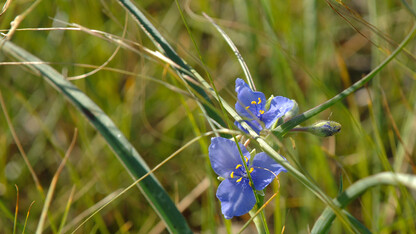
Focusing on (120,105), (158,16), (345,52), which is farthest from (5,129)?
(345,52)

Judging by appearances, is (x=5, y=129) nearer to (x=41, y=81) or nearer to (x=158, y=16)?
(x=41, y=81)

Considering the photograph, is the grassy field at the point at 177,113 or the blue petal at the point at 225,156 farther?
the grassy field at the point at 177,113

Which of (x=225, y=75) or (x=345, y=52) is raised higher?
(x=225, y=75)

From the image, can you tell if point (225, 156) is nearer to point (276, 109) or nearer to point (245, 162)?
point (245, 162)

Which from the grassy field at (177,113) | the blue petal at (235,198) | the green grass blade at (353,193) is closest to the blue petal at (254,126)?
the blue petal at (235,198)

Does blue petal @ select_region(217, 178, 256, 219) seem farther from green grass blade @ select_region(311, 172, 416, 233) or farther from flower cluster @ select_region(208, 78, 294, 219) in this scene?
green grass blade @ select_region(311, 172, 416, 233)

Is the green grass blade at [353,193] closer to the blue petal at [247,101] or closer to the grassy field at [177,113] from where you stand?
the blue petal at [247,101]

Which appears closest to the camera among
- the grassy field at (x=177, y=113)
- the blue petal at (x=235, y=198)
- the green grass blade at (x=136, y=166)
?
the blue petal at (x=235, y=198)

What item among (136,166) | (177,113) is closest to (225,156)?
(136,166)

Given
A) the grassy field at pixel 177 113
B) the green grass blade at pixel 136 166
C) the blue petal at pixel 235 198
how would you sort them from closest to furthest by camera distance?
the blue petal at pixel 235 198 → the green grass blade at pixel 136 166 → the grassy field at pixel 177 113
